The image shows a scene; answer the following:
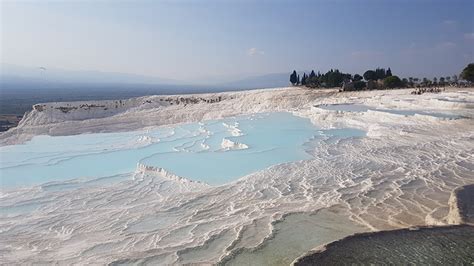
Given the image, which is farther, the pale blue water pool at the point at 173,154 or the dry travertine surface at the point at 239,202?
the pale blue water pool at the point at 173,154

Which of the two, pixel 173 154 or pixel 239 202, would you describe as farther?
pixel 173 154

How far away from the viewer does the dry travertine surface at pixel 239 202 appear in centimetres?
654

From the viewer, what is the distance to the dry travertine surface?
21.5ft

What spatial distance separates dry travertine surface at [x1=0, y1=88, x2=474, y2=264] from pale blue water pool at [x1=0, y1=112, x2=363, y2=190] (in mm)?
1073

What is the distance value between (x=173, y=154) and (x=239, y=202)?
6722 mm

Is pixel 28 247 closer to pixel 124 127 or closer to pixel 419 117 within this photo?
pixel 419 117

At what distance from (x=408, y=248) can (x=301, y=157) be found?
7.47 m

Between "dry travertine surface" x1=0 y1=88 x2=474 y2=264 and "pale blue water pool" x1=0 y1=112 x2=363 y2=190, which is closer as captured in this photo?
"dry travertine surface" x1=0 y1=88 x2=474 y2=264

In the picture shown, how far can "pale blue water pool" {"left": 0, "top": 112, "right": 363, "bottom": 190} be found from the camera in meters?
12.1

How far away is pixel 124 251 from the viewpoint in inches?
249

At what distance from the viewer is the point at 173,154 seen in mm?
14703

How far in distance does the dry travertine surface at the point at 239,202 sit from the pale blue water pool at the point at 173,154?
1073 mm

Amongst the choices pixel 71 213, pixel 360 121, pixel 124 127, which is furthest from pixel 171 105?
pixel 71 213

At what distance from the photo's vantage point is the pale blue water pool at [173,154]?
12133mm
